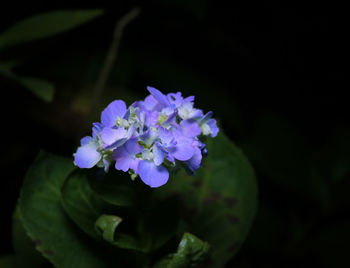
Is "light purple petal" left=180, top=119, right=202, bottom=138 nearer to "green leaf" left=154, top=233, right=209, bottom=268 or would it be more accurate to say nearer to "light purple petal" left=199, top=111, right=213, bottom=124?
"light purple petal" left=199, top=111, right=213, bottom=124

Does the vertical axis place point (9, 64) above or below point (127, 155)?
above

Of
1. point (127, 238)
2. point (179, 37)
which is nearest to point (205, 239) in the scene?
point (127, 238)

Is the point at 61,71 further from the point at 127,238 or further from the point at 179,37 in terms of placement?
the point at 127,238

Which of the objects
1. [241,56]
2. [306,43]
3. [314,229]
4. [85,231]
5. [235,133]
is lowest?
[85,231]

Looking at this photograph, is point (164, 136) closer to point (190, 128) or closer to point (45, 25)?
point (190, 128)

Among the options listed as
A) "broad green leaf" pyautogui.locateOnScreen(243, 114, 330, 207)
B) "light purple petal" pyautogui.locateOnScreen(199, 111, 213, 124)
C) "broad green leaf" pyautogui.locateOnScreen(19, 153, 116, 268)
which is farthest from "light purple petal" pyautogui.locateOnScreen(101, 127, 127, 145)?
"broad green leaf" pyautogui.locateOnScreen(243, 114, 330, 207)

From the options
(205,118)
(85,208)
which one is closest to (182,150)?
→ (205,118)
